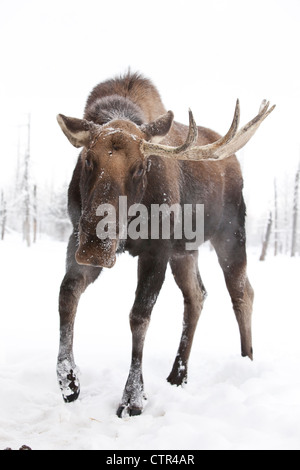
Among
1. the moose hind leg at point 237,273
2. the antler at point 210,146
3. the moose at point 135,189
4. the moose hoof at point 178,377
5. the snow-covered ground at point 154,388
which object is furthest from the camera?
the moose hind leg at point 237,273

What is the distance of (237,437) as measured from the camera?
2.67m

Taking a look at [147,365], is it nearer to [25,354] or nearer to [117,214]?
[25,354]

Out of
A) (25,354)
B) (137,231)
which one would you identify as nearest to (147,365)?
(25,354)

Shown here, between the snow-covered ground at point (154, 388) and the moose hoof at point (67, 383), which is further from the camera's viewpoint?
the moose hoof at point (67, 383)

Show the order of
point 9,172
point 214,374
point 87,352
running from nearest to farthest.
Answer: point 214,374, point 87,352, point 9,172

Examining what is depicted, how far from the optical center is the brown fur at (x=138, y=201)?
10.8 feet

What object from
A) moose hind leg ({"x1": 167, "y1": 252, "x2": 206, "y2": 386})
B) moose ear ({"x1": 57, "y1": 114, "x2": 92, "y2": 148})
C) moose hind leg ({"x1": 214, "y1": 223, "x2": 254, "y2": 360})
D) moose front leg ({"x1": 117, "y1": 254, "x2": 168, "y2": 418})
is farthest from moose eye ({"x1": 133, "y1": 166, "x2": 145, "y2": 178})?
moose hind leg ({"x1": 214, "y1": 223, "x2": 254, "y2": 360})

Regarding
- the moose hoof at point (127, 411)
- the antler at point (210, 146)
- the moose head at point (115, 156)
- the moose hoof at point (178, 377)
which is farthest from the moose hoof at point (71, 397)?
the antler at point (210, 146)

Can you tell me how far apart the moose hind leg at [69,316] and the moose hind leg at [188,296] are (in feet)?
4.44

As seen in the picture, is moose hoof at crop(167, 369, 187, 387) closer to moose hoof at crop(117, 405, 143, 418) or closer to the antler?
moose hoof at crop(117, 405, 143, 418)

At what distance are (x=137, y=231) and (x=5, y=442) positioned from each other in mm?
2103

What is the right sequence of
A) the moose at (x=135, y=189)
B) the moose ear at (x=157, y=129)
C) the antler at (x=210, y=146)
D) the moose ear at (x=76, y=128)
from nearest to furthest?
the moose at (x=135, y=189) → the antler at (x=210, y=146) → the moose ear at (x=76, y=128) → the moose ear at (x=157, y=129)
